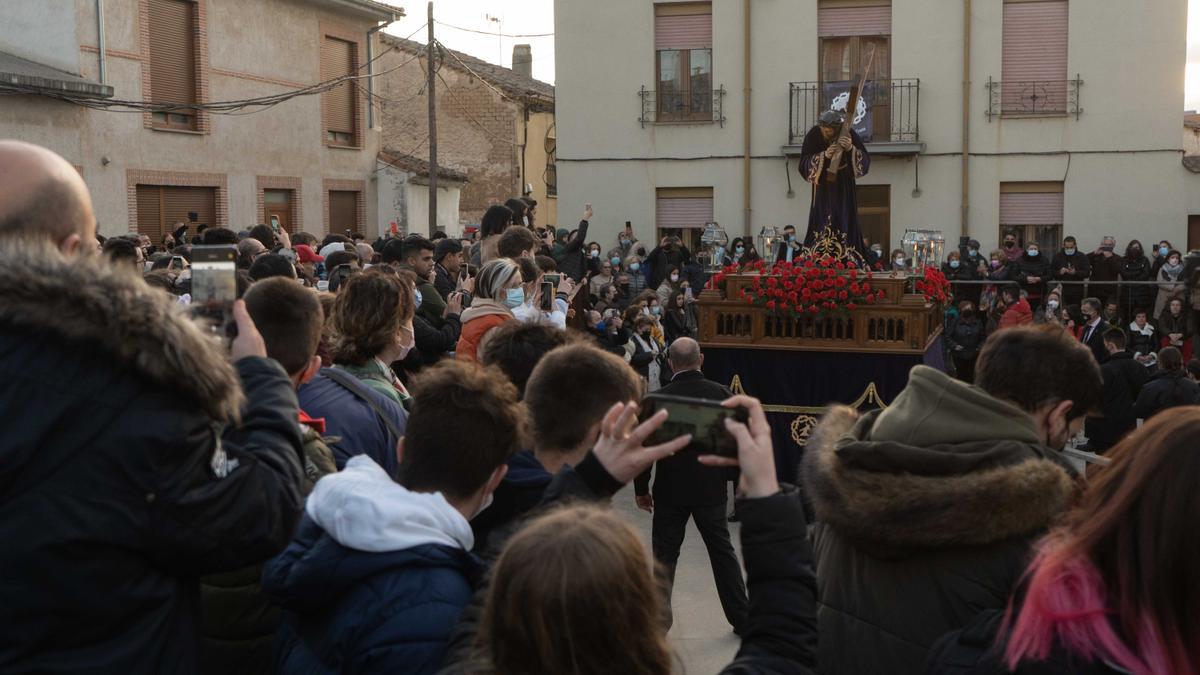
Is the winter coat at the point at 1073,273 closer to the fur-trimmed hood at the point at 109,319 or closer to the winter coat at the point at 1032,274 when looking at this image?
the winter coat at the point at 1032,274

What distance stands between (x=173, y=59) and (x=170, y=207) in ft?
8.63

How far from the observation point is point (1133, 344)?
15.2 meters

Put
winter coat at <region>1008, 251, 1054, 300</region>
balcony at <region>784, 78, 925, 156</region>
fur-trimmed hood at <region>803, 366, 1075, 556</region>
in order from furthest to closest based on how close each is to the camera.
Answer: balcony at <region>784, 78, 925, 156</region> → winter coat at <region>1008, 251, 1054, 300</region> → fur-trimmed hood at <region>803, 366, 1075, 556</region>

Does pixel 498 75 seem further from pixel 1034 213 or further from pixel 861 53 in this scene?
pixel 1034 213

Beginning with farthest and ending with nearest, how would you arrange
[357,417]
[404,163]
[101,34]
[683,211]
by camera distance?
[404,163] → [683,211] → [101,34] → [357,417]

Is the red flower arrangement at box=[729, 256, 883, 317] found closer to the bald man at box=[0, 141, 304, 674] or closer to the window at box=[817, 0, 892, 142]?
the bald man at box=[0, 141, 304, 674]

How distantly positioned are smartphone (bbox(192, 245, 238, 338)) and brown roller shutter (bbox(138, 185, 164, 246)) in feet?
62.7

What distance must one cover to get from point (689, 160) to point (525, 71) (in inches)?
814

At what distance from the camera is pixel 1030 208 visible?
20.7 m

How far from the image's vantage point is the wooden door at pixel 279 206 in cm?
2348

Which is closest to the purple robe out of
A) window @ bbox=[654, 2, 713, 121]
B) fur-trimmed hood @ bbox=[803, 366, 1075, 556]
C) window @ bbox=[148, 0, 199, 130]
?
fur-trimmed hood @ bbox=[803, 366, 1075, 556]

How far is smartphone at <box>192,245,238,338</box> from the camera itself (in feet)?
8.03

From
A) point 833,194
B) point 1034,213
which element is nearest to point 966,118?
point 1034,213

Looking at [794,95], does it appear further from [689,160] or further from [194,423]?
[194,423]
